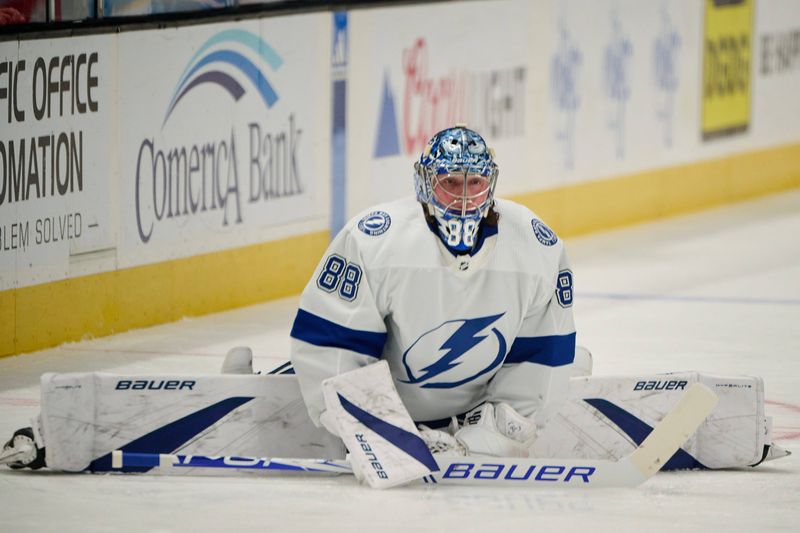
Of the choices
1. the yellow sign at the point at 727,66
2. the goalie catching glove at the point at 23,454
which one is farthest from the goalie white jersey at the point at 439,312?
the yellow sign at the point at 727,66

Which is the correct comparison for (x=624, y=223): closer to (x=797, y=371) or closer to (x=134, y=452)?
(x=797, y=371)

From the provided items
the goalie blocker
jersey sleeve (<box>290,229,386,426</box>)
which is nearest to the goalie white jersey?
jersey sleeve (<box>290,229,386,426</box>)

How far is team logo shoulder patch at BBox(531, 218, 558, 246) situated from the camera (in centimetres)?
552

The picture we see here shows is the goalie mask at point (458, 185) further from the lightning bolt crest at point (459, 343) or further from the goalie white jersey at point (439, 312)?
the lightning bolt crest at point (459, 343)

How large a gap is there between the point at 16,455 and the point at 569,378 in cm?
161

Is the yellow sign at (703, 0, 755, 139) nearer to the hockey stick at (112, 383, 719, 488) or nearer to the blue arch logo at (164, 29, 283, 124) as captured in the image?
the blue arch logo at (164, 29, 283, 124)

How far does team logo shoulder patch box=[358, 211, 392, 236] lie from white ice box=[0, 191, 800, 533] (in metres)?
0.70

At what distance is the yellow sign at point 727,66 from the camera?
44.3 ft

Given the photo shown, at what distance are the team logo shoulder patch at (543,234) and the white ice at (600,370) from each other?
2.36 feet

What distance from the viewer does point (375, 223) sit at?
5438 mm

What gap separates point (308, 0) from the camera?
9.64m

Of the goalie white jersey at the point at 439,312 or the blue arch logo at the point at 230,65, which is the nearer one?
the goalie white jersey at the point at 439,312

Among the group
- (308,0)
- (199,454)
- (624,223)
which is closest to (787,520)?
(199,454)

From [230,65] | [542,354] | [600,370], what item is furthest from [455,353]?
[230,65]
